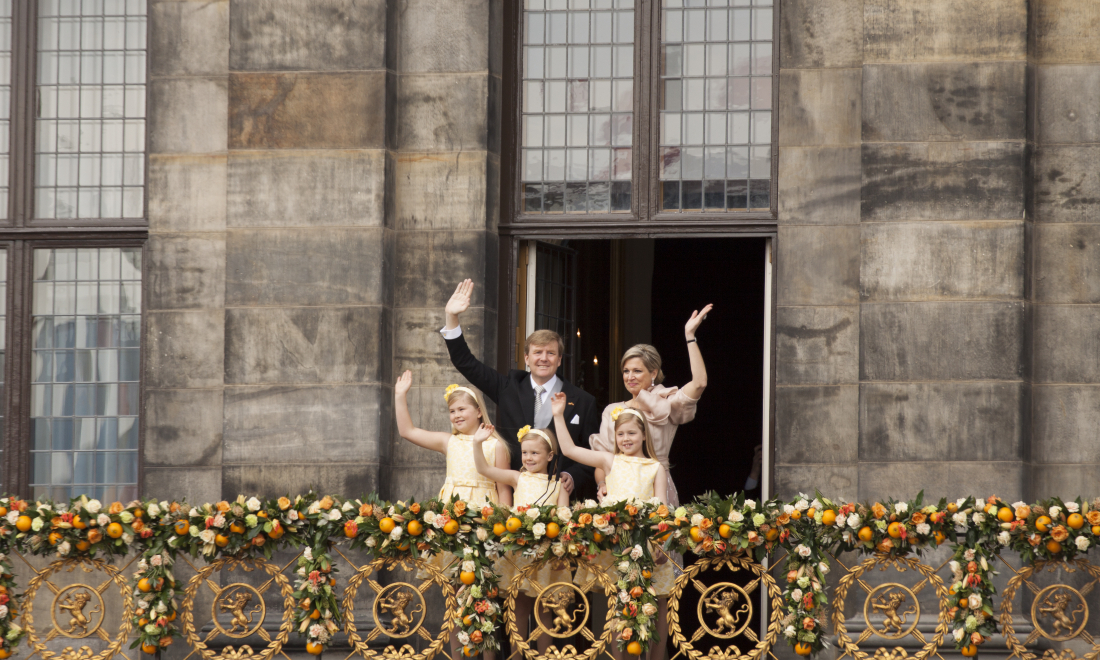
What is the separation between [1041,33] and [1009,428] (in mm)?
2757

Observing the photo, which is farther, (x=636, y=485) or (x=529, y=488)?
(x=529, y=488)

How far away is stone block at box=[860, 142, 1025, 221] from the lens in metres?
8.76

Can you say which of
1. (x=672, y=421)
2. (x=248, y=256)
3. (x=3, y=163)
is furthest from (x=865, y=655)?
(x=3, y=163)

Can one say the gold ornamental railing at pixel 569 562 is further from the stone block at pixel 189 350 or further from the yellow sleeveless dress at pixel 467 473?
the stone block at pixel 189 350

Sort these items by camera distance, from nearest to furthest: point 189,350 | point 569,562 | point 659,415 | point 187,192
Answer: point 569,562, point 659,415, point 189,350, point 187,192

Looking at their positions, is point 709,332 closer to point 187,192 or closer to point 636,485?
point 187,192

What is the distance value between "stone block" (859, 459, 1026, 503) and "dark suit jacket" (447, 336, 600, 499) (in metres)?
1.87

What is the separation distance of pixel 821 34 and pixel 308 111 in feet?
12.0

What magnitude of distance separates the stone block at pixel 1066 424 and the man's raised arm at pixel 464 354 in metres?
3.59

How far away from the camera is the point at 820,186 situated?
30.3ft

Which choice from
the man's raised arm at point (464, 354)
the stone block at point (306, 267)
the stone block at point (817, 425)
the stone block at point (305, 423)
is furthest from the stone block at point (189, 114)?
the stone block at point (817, 425)

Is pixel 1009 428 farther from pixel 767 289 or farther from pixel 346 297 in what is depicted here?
pixel 346 297

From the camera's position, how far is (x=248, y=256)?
914 cm

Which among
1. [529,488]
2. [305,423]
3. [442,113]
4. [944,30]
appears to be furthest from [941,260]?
[305,423]
